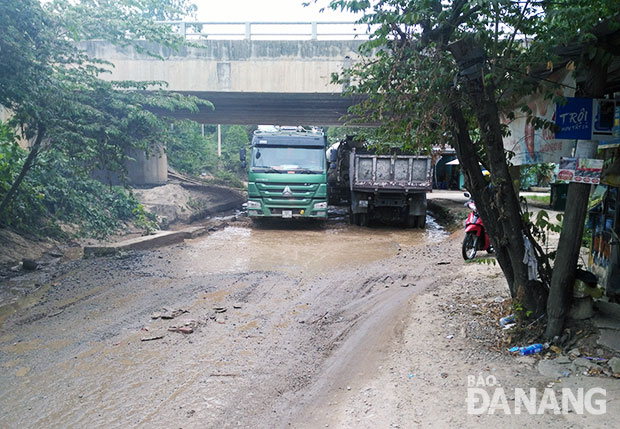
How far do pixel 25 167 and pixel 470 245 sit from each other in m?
8.60

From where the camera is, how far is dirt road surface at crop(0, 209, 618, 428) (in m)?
3.71

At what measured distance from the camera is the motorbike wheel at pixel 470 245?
8.36 metres

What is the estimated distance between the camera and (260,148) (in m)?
14.3

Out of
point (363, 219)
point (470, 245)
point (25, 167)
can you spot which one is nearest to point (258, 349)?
point (470, 245)

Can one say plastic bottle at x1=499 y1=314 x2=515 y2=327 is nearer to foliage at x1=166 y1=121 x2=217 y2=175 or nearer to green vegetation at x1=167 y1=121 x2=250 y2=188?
green vegetation at x1=167 y1=121 x2=250 y2=188

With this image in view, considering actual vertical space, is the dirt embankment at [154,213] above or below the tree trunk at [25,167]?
below

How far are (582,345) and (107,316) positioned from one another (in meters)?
5.29

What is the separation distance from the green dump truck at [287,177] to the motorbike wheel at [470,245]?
6.02 metres

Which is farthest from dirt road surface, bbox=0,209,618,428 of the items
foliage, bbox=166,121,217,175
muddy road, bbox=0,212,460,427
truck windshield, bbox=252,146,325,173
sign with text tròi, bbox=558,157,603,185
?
foliage, bbox=166,121,217,175

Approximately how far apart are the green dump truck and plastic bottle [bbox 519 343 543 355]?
9931 millimetres

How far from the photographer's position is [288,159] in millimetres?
14133

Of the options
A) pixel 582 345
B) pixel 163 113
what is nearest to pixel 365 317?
pixel 582 345

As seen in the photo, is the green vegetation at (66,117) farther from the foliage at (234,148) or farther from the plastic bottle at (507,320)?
the foliage at (234,148)

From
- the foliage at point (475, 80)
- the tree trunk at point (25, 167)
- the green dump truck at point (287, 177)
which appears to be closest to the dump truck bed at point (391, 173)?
the green dump truck at point (287, 177)
